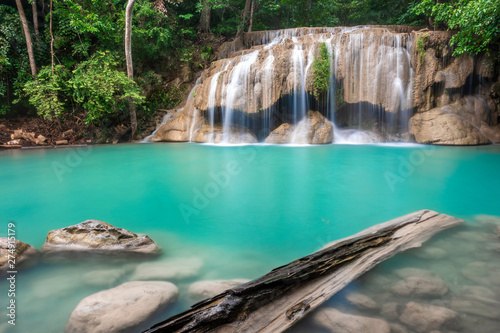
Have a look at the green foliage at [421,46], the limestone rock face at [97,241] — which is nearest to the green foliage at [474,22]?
the green foliage at [421,46]

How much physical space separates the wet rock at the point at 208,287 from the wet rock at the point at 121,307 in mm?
141

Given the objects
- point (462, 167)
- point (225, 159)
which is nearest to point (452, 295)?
point (462, 167)

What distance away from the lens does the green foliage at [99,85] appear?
1130 centimetres

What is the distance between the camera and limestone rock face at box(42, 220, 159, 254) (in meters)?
2.87

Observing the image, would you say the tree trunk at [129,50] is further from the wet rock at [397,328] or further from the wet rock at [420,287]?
the wet rock at [397,328]

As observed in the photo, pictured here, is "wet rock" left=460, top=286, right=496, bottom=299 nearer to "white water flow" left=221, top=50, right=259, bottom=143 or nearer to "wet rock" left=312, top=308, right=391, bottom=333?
"wet rock" left=312, top=308, right=391, bottom=333

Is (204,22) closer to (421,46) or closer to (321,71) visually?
(321,71)

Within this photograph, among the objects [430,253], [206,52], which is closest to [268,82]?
[206,52]

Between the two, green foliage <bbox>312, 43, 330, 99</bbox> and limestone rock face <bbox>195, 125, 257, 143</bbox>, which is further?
limestone rock face <bbox>195, 125, 257, 143</bbox>

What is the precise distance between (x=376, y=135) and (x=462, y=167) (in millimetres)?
5459

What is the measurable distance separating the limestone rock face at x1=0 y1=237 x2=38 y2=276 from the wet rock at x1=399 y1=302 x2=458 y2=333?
327 centimetres

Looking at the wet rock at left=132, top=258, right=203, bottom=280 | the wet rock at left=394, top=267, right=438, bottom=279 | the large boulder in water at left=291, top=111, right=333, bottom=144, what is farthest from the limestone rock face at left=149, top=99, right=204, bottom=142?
the wet rock at left=394, top=267, right=438, bottom=279

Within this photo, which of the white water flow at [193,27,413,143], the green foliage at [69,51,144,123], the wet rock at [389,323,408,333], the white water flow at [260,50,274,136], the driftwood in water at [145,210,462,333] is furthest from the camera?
the white water flow at [260,50,274,136]

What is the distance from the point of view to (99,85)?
11.4m
